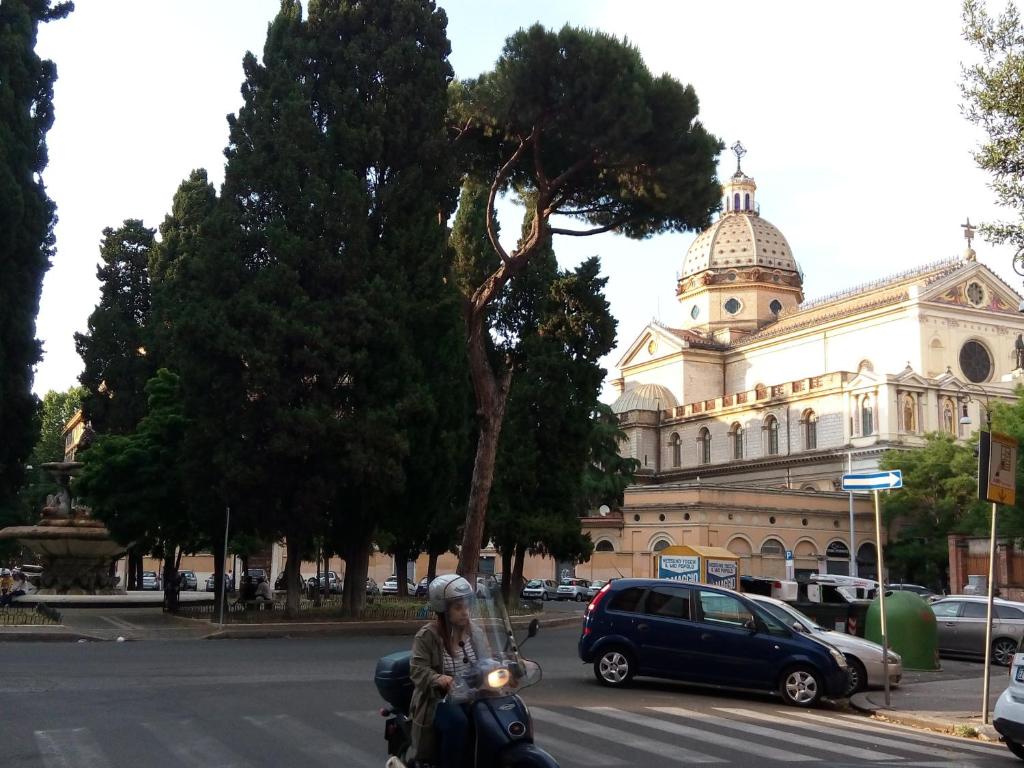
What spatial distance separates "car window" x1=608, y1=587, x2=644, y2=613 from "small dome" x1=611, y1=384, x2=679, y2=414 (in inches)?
2840

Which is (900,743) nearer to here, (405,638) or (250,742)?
(250,742)

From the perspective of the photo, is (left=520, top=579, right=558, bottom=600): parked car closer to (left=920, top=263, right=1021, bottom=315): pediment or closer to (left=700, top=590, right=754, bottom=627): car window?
(left=920, top=263, right=1021, bottom=315): pediment

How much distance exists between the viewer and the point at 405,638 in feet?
75.2

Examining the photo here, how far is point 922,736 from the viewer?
11.2 meters

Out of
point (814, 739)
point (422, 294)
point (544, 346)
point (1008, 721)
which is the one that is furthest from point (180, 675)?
point (544, 346)

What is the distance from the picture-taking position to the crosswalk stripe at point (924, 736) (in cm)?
1042

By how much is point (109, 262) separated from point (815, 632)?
102 feet

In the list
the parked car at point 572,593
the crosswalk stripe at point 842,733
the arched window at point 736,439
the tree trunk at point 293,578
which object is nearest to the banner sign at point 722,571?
the tree trunk at point 293,578

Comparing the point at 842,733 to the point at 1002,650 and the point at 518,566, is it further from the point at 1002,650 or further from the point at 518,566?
the point at 518,566

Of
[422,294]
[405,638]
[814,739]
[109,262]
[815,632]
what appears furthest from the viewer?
[109,262]

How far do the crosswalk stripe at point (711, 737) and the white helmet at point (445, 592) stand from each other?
4.35 meters

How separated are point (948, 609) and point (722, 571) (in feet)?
27.4

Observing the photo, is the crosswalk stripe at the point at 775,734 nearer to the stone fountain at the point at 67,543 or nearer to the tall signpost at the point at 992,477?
the tall signpost at the point at 992,477

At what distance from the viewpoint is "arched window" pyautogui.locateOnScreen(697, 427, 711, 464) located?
8094 cm
